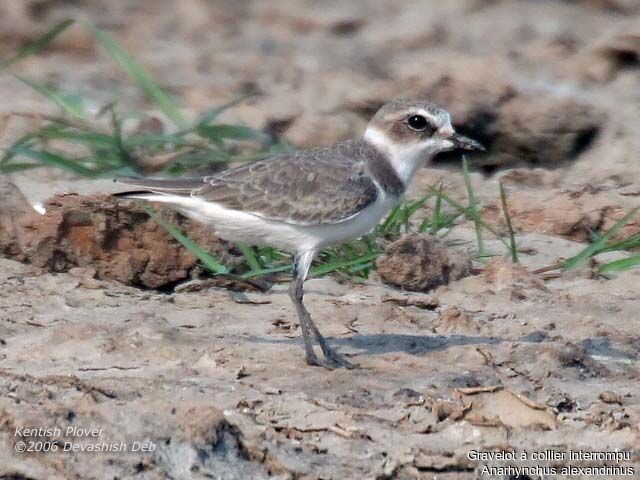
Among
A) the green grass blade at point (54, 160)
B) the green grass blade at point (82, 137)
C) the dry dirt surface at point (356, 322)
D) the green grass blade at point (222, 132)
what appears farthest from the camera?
the green grass blade at point (222, 132)

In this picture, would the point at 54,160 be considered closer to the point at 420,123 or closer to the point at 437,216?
the point at 437,216

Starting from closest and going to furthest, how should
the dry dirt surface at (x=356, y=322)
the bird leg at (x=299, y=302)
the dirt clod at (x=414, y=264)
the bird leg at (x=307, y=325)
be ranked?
the dry dirt surface at (x=356, y=322) → the bird leg at (x=307, y=325) → the bird leg at (x=299, y=302) → the dirt clod at (x=414, y=264)

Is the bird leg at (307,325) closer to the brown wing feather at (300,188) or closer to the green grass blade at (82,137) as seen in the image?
the brown wing feather at (300,188)

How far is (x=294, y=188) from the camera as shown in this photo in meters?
6.36

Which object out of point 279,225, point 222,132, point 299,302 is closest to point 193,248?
point 279,225

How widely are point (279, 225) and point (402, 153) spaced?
79 centimetres

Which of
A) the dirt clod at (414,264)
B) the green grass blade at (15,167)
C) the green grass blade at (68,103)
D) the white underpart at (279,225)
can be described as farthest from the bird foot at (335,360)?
the green grass blade at (68,103)

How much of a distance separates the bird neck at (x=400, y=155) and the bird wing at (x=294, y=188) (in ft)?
0.54

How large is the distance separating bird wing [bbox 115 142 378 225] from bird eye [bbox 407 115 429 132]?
33 centimetres

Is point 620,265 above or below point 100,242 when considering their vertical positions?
below

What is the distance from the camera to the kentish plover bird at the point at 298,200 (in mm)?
6238

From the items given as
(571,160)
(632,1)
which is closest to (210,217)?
(571,160)

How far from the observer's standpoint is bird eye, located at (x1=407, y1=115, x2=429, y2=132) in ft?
22.0

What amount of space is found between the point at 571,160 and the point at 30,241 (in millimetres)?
4228
